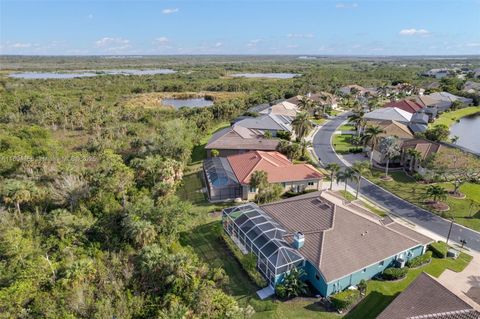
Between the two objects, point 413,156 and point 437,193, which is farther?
point 413,156

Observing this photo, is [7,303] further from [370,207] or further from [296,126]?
[296,126]

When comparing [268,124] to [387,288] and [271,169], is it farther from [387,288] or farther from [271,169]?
[387,288]

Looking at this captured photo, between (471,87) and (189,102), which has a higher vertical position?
(471,87)

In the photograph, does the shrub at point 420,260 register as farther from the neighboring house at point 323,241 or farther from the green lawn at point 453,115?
the green lawn at point 453,115

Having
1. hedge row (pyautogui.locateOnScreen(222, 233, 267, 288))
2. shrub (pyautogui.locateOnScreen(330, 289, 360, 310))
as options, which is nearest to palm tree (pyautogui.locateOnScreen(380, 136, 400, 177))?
shrub (pyautogui.locateOnScreen(330, 289, 360, 310))

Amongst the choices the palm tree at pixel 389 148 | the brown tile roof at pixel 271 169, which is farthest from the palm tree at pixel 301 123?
the brown tile roof at pixel 271 169

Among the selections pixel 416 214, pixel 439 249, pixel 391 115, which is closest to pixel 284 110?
pixel 391 115

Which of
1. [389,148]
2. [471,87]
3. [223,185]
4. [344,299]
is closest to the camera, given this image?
[344,299]
